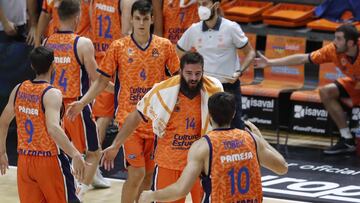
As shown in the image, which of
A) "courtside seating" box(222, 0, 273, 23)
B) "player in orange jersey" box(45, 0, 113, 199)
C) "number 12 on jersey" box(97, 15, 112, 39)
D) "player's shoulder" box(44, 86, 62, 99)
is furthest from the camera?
"courtside seating" box(222, 0, 273, 23)

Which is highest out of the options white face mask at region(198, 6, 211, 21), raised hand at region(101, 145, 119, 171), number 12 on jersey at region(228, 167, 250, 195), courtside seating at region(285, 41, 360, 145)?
white face mask at region(198, 6, 211, 21)

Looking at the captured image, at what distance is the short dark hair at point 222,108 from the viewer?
7.30m

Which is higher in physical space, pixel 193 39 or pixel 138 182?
pixel 193 39

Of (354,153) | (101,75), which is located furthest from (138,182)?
(354,153)

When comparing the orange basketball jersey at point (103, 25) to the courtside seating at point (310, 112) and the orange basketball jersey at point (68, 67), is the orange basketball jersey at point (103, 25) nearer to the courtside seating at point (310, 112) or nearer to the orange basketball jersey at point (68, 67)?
the orange basketball jersey at point (68, 67)

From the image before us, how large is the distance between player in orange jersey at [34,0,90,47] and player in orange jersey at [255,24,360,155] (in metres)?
2.35

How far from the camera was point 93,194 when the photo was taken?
36.7 ft

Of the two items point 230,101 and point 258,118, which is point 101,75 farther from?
point 258,118

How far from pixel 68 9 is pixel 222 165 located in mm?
3485

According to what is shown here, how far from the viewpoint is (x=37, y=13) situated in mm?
13477

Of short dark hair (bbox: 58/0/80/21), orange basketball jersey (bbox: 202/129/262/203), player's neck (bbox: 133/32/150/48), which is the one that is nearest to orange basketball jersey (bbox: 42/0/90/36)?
short dark hair (bbox: 58/0/80/21)

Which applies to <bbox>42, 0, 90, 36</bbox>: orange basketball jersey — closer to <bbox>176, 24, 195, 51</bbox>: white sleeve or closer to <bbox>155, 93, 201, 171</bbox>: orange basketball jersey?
<bbox>176, 24, 195, 51</bbox>: white sleeve

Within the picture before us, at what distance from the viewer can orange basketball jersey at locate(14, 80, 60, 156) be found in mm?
8531

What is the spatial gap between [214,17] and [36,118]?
336 cm
